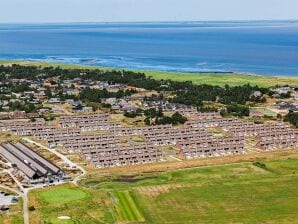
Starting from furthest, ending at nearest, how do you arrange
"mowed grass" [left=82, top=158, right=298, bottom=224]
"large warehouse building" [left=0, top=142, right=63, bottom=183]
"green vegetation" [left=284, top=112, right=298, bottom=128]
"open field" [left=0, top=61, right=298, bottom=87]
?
"open field" [left=0, top=61, right=298, bottom=87]
"green vegetation" [left=284, top=112, right=298, bottom=128]
"large warehouse building" [left=0, top=142, right=63, bottom=183]
"mowed grass" [left=82, top=158, right=298, bottom=224]

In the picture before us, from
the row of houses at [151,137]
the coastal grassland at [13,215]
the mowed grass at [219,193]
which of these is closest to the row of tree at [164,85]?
the row of houses at [151,137]

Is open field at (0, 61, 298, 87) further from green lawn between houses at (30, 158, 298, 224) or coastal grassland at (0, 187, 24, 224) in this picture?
coastal grassland at (0, 187, 24, 224)

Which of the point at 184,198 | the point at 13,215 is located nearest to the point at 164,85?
the point at 184,198

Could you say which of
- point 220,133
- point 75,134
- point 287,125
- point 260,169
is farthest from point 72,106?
point 260,169

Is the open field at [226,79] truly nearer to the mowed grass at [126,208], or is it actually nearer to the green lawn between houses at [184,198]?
the green lawn between houses at [184,198]

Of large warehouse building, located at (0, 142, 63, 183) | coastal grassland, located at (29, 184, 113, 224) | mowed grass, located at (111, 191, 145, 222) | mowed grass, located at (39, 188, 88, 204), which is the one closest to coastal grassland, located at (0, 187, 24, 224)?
coastal grassland, located at (29, 184, 113, 224)

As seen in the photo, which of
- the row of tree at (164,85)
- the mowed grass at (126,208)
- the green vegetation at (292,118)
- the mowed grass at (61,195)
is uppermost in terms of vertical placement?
the row of tree at (164,85)

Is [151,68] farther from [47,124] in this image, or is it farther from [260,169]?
[260,169]

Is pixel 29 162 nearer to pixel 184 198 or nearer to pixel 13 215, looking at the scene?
pixel 13 215
